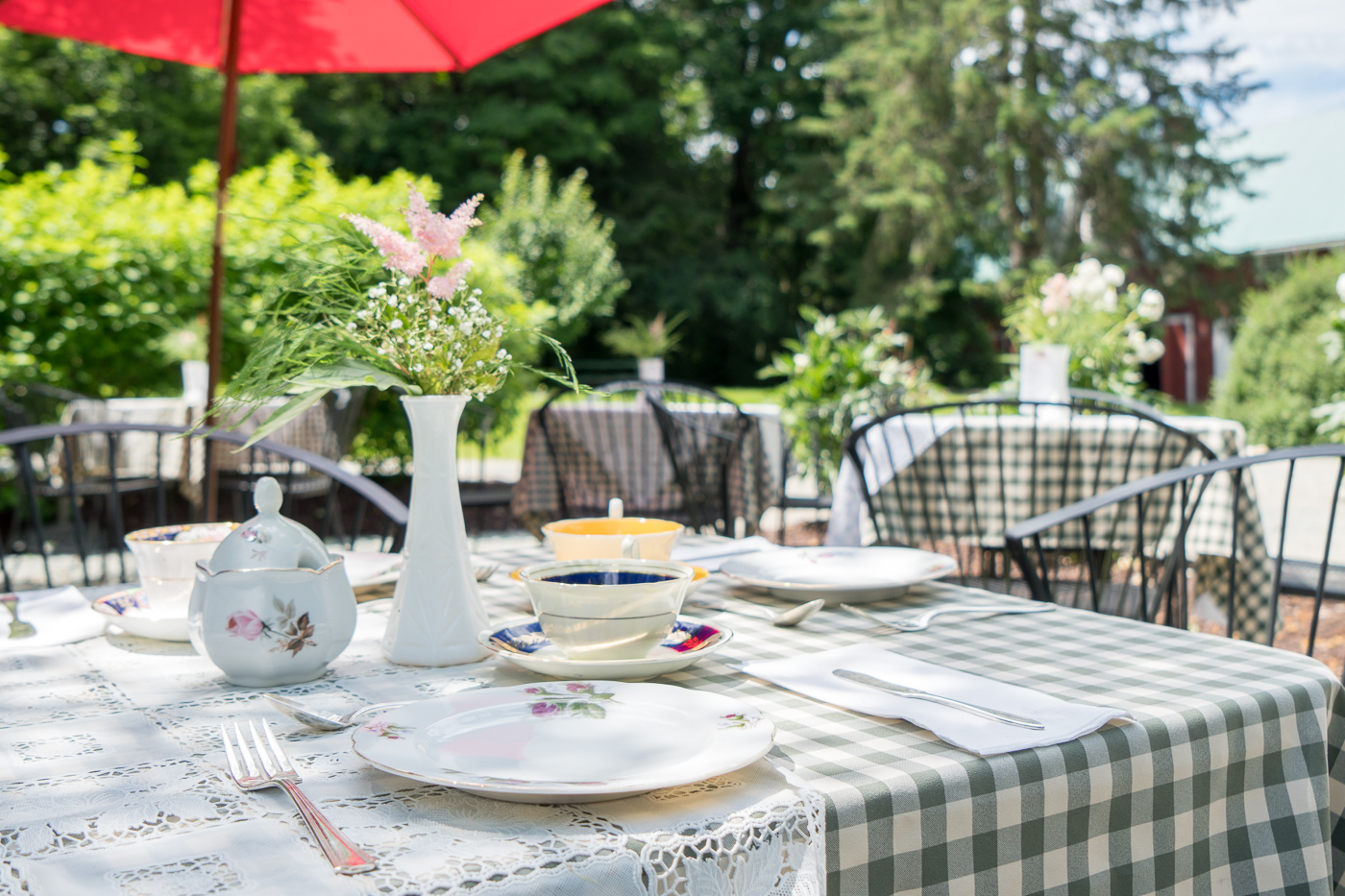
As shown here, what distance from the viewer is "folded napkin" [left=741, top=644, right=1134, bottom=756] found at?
73 centimetres

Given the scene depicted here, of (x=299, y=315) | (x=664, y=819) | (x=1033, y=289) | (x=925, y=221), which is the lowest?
(x=664, y=819)

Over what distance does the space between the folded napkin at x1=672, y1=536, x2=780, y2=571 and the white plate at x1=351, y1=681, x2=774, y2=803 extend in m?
0.62

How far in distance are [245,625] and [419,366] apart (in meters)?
0.29

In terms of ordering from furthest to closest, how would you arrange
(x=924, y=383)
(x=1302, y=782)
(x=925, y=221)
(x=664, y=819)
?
(x=925, y=221) → (x=924, y=383) → (x=1302, y=782) → (x=664, y=819)

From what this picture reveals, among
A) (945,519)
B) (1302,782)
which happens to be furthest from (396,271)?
(945,519)

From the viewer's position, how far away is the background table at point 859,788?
58 cm

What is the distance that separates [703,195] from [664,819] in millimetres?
22616

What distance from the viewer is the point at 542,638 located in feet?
3.24

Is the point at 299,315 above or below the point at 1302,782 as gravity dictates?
above

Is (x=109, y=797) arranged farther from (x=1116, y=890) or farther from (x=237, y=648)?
(x=1116, y=890)

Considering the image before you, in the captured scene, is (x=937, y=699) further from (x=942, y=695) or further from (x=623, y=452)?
(x=623, y=452)

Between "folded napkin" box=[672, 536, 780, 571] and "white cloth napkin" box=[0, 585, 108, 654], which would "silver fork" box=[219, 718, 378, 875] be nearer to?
"white cloth napkin" box=[0, 585, 108, 654]

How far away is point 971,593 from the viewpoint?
131 centimetres

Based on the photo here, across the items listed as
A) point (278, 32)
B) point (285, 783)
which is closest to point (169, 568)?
point (285, 783)
